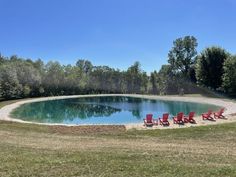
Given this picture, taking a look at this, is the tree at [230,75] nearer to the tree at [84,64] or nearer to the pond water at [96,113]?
the pond water at [96,113]

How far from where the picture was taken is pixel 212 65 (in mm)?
55844

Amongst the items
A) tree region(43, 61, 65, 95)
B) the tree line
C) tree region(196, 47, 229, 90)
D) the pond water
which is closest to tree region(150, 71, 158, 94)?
the tree line

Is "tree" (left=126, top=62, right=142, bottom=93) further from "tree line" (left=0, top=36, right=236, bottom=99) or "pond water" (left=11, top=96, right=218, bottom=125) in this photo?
"pond water" (left=11, top=96, right=218, bottom=125)

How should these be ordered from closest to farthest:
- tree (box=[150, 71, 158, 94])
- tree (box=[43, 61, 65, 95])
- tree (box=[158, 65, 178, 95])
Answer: tree (box=[43, 61, 65, 95]) < tree (box=[158, 65, 178, 95]) < tree (box=[150, 71, 158, 94])

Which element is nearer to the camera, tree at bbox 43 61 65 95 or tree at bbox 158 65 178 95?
tree at bbox 43 61 65 95

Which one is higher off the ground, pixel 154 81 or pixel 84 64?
pixel 84 64

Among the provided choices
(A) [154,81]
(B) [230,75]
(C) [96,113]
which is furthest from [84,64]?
(C) [96,113]

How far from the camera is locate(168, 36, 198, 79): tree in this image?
235 feet

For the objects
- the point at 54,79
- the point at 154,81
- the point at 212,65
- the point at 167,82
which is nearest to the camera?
the point at 212,65

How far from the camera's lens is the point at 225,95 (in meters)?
52.8

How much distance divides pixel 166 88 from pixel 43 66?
27687 mm

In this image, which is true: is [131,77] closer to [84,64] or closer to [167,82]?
[167,82]

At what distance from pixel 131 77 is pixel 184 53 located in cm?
1344

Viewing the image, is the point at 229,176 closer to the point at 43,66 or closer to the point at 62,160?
the point at 62,160
